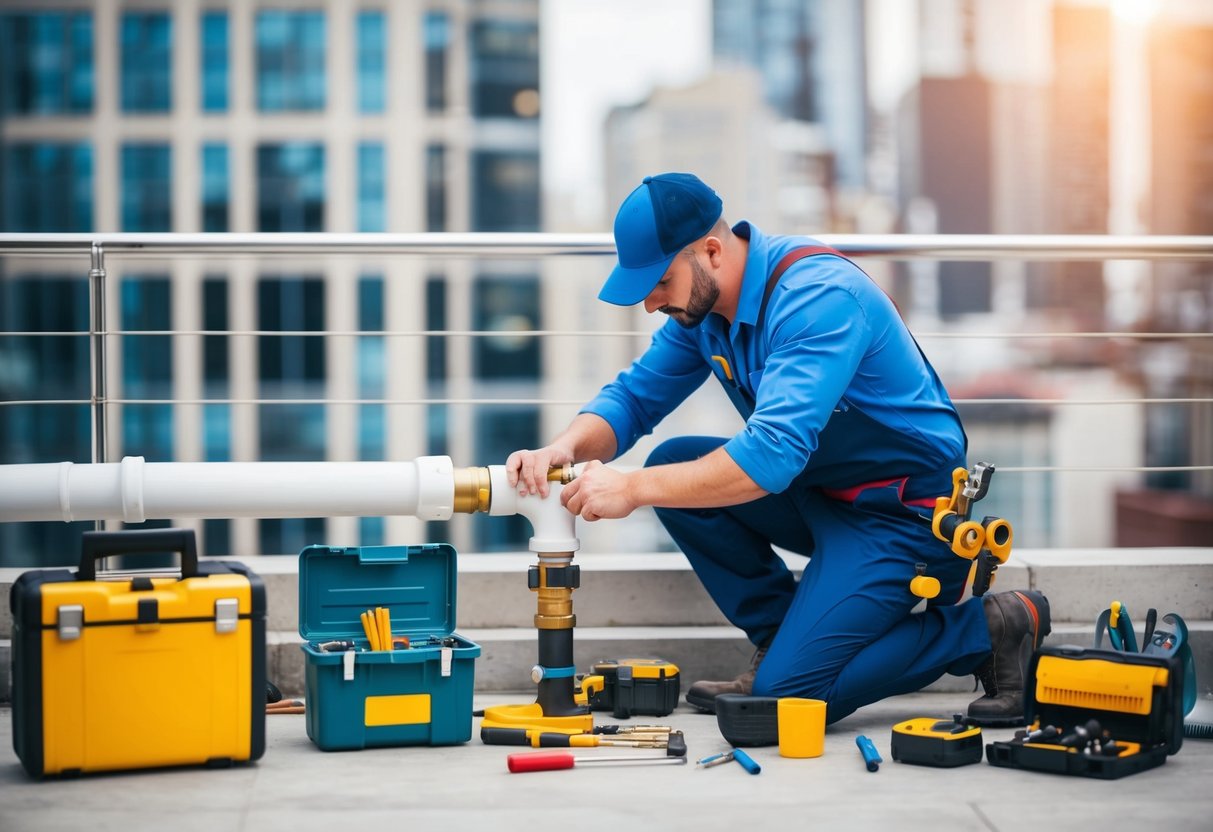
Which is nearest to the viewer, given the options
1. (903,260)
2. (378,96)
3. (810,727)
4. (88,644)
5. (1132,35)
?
(88,644)

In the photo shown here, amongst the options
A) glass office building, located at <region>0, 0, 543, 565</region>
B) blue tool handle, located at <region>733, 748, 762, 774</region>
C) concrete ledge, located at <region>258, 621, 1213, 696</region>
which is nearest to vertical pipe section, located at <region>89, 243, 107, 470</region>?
concrete ledge, located at <region>258, 621, 1213, 696</region>

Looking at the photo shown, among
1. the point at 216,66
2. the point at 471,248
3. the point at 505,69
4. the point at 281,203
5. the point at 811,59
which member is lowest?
the point at 471,248

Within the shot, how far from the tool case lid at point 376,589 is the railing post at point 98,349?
765mm

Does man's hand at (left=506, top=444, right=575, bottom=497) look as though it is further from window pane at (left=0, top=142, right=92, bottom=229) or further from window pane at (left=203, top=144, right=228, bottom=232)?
window pane at (left=0, top=142, right=92, bottom=229)

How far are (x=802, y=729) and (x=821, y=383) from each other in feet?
2.09

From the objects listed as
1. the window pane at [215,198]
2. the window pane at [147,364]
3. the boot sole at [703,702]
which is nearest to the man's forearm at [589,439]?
the boot sole at [703,702]

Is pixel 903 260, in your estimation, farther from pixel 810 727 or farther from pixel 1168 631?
pixel 810 727

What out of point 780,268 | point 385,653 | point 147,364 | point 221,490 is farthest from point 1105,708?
point 147,364

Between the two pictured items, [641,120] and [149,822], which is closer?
[149,822]

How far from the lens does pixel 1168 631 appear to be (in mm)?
2672

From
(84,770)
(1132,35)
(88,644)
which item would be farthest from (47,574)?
(1132,35)

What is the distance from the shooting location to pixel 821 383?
254 cm

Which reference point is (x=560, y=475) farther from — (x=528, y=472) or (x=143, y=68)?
(x=143, y=68)

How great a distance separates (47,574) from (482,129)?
3721 cm
